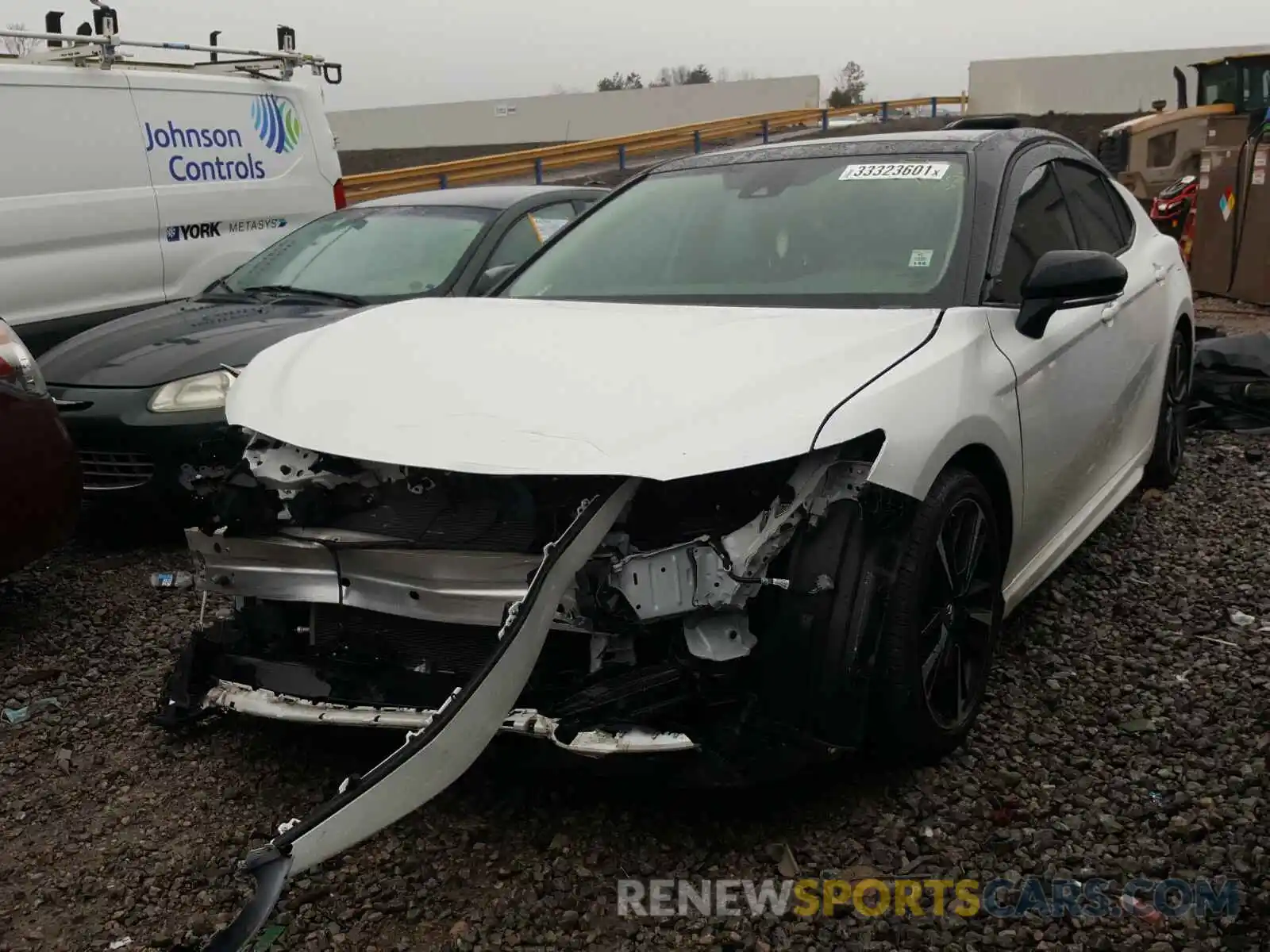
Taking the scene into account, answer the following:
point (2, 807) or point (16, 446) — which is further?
point (16, 446)

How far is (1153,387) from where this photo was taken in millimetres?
4492

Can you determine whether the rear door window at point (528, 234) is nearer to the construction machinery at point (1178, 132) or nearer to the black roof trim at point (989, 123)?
the black roof trim at point (989, 123)

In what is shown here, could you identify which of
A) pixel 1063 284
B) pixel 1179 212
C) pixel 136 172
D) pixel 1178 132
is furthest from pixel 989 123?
pixel 1178 132

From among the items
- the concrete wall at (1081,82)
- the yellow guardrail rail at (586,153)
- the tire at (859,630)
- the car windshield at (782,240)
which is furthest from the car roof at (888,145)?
the concrete wall at (1081,82)

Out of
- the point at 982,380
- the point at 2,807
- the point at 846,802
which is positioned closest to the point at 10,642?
the point at 2,807

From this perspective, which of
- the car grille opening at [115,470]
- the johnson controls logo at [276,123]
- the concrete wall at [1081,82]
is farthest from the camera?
the concrete wall at [1081,82]

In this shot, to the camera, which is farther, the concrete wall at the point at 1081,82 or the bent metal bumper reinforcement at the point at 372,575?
the concrete wall at the point at 1081,82

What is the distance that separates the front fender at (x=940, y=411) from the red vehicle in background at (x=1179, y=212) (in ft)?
30.8

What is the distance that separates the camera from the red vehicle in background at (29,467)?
3.65 metres

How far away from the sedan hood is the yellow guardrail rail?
32.3ft

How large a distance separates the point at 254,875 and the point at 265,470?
41.7 inches

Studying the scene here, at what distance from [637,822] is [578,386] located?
1.04 metres

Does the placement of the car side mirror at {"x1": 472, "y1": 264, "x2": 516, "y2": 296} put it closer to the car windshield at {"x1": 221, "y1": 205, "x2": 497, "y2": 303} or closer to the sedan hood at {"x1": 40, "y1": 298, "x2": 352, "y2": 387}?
the car windshield at {"x1": 221, "y1": 205, "x2": 497, "y2": 303}

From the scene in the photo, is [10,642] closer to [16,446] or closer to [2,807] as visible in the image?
[16,446]
